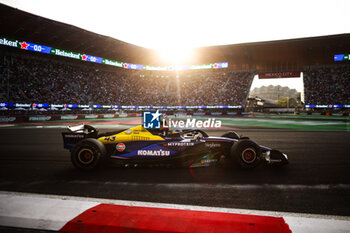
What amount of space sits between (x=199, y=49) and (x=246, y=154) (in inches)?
1578

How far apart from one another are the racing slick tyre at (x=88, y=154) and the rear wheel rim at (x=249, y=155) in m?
2.86

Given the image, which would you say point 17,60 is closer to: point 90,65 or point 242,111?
Result: point 90,65

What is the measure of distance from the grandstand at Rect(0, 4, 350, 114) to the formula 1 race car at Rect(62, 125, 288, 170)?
2723 centimetres

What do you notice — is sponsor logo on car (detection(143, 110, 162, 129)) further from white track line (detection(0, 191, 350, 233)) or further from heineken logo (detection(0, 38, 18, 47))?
heineken logo (detection(0, 38, 18, 47))

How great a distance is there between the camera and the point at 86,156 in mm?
4391

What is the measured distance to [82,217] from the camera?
7.68 ft

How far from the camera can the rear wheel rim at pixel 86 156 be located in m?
4.32

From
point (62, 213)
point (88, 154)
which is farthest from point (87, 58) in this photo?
point (62, 213)

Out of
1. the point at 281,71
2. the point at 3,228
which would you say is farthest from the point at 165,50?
the point at 3,228

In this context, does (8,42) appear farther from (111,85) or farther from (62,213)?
(62,213)

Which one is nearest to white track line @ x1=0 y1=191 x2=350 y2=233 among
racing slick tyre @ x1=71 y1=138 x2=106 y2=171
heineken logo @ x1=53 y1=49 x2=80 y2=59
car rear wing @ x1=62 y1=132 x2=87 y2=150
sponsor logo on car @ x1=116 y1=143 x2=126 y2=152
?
racing slick tyre @ x1=71 y1=138 x2=106 y2=171

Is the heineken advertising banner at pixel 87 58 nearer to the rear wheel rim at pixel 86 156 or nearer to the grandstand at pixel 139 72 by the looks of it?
the grandstand at pixel 139 72

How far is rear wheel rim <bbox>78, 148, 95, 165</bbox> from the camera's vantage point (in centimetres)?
432

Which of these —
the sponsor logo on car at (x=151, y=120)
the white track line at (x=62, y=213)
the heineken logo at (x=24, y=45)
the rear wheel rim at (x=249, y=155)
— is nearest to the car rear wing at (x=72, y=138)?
the sponsor logo on car at (x=151, y=120)
